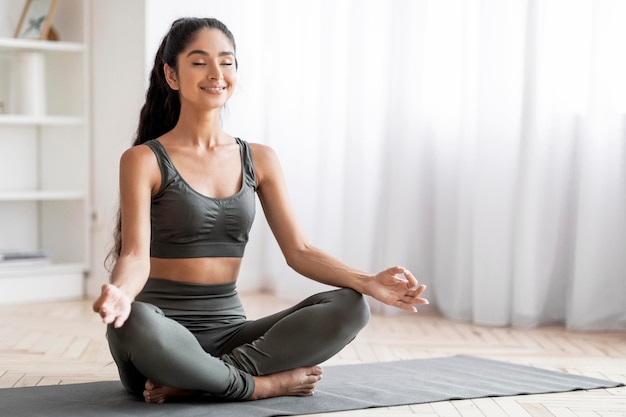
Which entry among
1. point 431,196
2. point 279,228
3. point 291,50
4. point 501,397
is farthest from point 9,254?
point 501,397

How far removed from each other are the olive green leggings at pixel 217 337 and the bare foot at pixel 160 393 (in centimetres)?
5

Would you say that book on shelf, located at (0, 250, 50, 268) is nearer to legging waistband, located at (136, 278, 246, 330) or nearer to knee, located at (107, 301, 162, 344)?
legging waistband, located at (136, 278, 246, 330)

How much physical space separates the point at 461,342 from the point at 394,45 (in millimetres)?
1245

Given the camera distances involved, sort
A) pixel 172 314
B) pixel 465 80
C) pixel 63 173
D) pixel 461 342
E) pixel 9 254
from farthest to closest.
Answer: pixel 63 173 → pixel 9 254 → pixel 465 80 → pixel 461 342 → pixel 172 314

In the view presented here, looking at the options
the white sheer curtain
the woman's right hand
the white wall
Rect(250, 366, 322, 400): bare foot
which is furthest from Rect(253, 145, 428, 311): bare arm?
the white wall

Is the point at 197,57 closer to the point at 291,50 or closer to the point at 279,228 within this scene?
the point at 279,228

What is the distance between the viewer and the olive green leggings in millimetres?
2049

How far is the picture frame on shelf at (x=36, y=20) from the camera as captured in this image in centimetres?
421

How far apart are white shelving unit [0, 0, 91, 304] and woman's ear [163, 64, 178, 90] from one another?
1.96m

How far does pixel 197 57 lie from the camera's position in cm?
234

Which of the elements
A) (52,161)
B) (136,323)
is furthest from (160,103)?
(52,161)

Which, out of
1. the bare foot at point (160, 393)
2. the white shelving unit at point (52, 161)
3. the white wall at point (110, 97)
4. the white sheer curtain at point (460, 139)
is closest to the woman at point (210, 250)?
the bare foot at point (160, 393)

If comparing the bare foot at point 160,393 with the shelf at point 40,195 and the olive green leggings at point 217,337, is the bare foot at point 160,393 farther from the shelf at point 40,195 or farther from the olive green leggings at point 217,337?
the shelf at point 40,195

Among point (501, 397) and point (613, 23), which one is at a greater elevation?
point (613, 23)
